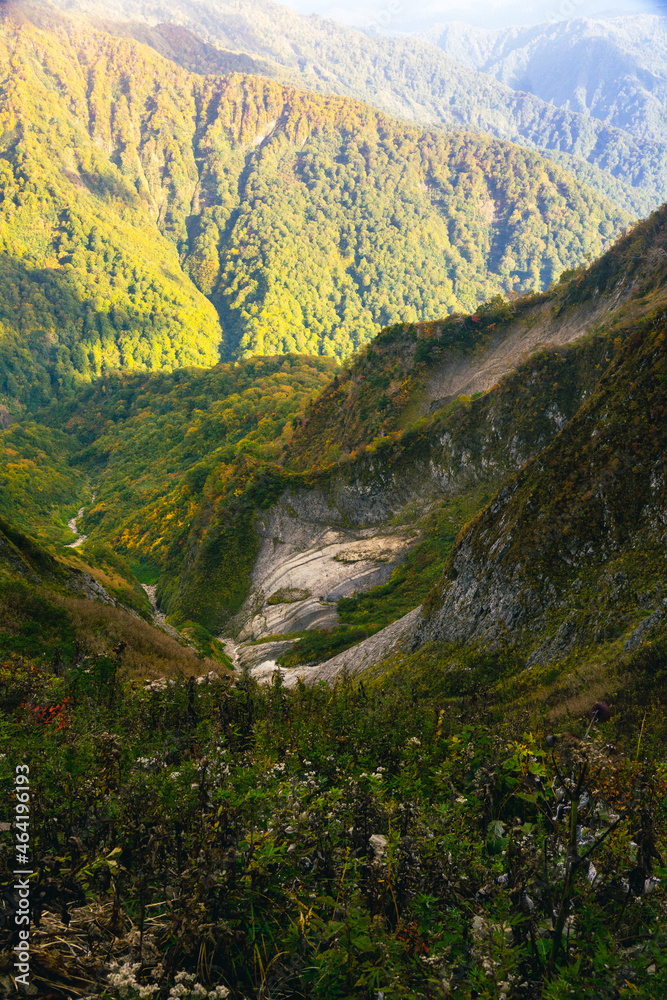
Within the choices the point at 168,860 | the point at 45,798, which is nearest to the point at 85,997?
the point at 168,860

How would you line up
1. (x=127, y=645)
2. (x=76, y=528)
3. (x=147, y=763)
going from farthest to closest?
(x=76, y=528)
(x=127, y=645)
(x=147, y=763)

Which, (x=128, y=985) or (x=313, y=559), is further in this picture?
(x=313, y=559)

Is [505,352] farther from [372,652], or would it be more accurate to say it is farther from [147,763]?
[147,763]

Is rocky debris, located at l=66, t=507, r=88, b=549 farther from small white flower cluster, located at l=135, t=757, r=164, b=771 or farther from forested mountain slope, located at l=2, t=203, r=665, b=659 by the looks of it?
small white flower cluster, located at l=135, t=757, r=164, b=771

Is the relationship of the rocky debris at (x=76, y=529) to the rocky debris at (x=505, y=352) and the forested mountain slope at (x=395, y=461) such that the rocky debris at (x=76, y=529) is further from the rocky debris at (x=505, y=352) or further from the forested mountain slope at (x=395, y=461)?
the rocky debris at (x=505, y=352)

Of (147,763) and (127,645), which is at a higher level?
(147,763)

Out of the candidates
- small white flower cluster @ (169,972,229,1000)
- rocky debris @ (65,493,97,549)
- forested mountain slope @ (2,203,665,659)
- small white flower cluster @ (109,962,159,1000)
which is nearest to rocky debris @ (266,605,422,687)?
forested mountain slope @ (2,203,665,659)

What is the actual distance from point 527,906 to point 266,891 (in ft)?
8.86

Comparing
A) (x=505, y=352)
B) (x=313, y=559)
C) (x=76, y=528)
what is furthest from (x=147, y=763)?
(x=76, y=528)

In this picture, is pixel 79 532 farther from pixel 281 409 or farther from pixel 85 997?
pixel 85 997

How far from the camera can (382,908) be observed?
5.65 metres

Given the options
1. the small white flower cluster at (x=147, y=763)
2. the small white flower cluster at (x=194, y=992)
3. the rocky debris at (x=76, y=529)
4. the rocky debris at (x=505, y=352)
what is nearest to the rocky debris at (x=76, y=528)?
the rocky debris at (x=76, y=529)

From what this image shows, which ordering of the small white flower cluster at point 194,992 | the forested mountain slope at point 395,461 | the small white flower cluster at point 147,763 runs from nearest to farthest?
the small white flower cluster at point 194,992 < the small white flower cluster at point 147,763 < the forested mountain slope at point 395,461

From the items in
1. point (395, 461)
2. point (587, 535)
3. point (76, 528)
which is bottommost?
point (76, 528)
